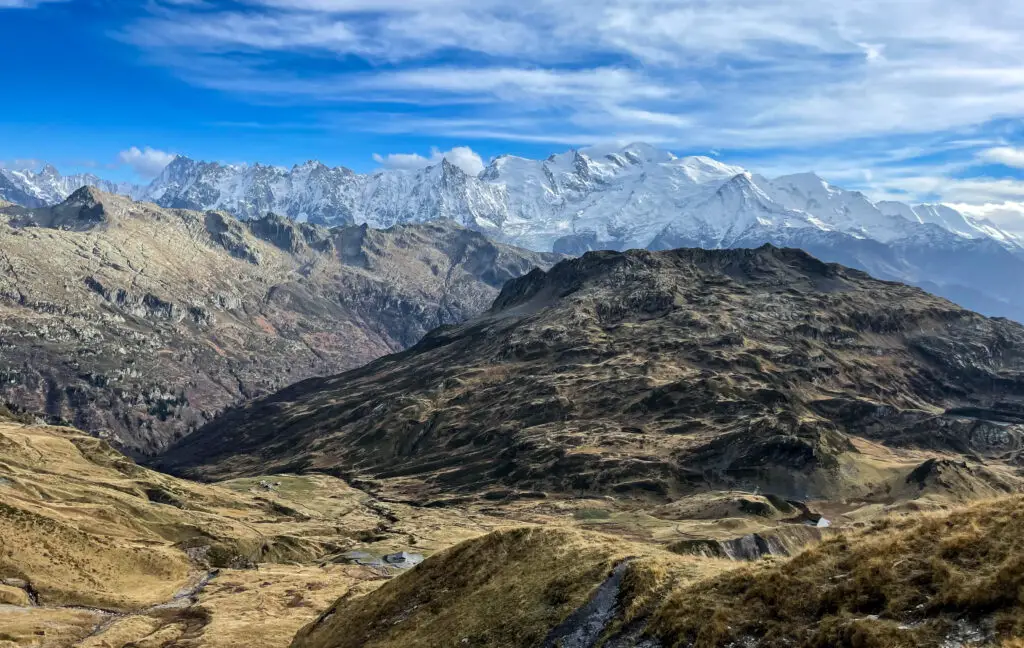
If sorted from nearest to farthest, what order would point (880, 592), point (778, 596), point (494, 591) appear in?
point (880, 592) → point (778, 596) → point (494, 591)

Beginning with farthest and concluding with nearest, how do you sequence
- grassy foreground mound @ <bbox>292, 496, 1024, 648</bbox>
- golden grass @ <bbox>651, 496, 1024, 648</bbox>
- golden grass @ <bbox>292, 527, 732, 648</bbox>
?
golden grass @ <bbox>292, 527, 732, 648</bbox>, grassy foreground mound @ <bbox>292, 496, 1024, 648</bbox>, golden grass @ <bbox>651, 496, 1024, 648</bbox>

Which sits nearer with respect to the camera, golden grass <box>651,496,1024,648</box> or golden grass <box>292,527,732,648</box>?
golden grass <box>651,496,1024,648</box>

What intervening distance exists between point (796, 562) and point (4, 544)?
164 metres

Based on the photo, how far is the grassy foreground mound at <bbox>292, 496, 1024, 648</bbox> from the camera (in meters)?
31.8

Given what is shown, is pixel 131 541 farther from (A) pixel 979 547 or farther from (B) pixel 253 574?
(A) pixel 979 547

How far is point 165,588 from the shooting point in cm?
17112

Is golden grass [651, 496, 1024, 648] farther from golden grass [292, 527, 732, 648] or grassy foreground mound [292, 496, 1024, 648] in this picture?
golden grass [292, 527, 732, 648]

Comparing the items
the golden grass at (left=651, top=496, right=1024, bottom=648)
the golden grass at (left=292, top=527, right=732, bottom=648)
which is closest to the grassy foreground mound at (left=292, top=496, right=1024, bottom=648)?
the golden grass at (left=651, top=496, right=1024, bottom=648)

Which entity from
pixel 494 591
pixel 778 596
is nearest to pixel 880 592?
pixel 778 596

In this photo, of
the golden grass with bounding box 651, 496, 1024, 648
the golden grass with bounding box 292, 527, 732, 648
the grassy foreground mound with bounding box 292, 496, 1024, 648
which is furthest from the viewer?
the golden grass with bounding box 292, 527, 732, 648

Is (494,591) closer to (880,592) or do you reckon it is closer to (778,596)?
(778,596)

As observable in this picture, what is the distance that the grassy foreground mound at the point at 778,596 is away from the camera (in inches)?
1254

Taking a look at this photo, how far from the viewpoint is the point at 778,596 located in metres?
38.3

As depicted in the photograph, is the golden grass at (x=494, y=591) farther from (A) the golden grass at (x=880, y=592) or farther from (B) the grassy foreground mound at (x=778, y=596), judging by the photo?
(A) the golden grass at (x=880, y=592)
